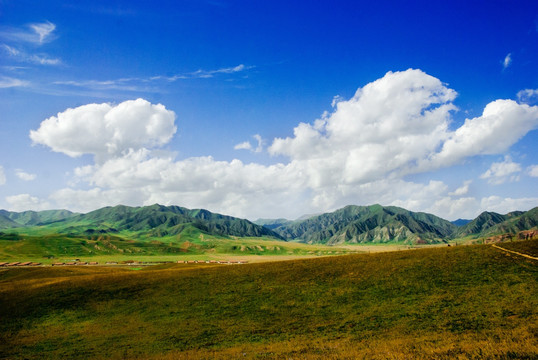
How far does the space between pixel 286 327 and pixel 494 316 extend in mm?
20907

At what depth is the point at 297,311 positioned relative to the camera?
121 feet

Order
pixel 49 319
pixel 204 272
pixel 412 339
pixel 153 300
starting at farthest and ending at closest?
pixel 204 272 → pixel 153 300 → pixel 49 319 → pixel 412 339

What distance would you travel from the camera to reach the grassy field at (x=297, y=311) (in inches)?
966

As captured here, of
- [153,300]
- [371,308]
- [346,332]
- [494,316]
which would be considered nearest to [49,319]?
[153,300]

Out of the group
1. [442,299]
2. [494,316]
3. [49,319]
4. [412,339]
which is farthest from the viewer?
[49,319]

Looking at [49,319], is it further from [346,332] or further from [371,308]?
[371,308]

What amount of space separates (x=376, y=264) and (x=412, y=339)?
89.2 feet

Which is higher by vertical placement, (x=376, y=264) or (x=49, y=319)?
(x=376, y=264)

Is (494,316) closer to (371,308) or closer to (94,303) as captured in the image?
(371,308)

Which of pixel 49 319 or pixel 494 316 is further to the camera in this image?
pixel 49 319

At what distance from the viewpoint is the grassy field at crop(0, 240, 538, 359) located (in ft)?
80.5

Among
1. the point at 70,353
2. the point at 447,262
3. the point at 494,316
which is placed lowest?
the point at 70,353

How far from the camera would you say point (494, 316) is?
28141 millimetres

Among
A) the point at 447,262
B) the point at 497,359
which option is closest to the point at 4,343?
the point at 497,359
